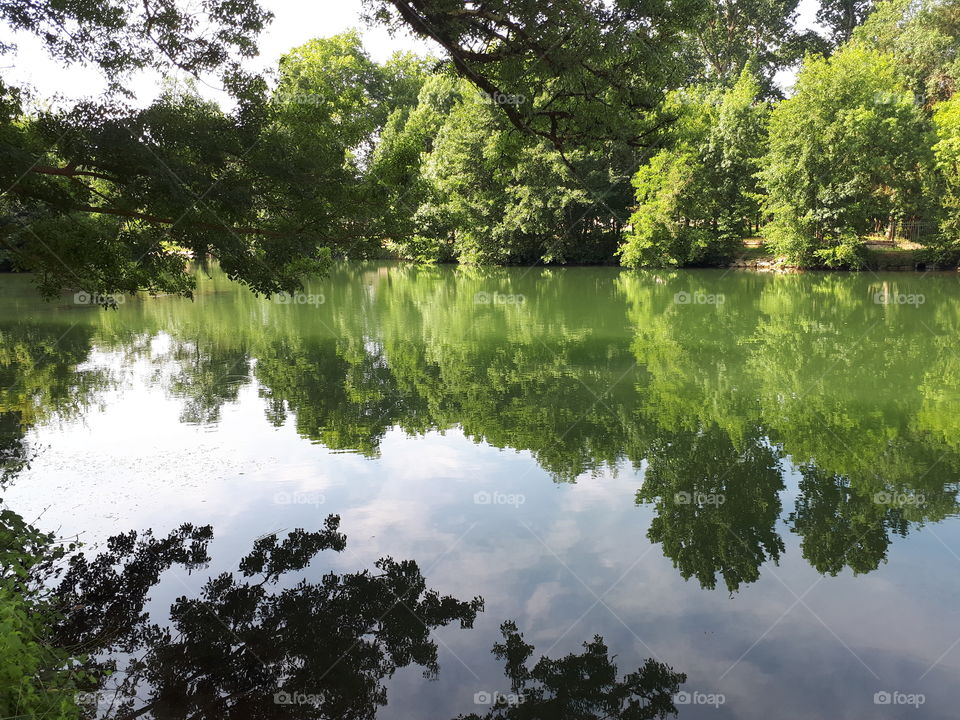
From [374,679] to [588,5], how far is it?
666 cm

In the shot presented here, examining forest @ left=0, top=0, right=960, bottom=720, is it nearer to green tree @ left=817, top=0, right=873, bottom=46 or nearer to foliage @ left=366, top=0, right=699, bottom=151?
foliage @ left=366, top=0, right=699, bottom=151

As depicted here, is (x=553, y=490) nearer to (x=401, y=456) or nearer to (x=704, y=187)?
(x=401, y=456)

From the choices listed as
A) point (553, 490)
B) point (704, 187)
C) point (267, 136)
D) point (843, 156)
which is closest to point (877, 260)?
point (843, 156)

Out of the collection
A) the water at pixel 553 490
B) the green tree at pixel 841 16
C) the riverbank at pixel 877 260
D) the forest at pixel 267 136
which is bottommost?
the water at pixel 553 490

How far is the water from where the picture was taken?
4.62 m

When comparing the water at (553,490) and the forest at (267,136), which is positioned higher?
the forest at (267,136)

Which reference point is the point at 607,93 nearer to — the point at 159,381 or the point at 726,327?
the point at 159,381

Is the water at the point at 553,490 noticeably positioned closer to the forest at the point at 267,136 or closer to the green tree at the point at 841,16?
the forest at the point at 267,136

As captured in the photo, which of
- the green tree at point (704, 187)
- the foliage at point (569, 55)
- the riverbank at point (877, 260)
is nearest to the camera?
the foliage at point (569, 55)

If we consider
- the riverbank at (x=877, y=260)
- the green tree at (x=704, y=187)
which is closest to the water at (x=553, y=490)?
the riverbank at (x=877, y=260)

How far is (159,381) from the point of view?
12633mm

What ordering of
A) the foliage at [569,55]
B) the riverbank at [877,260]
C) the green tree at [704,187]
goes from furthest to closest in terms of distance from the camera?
the green tree at [704,187]
the riverbank at [877,260]
the foliage at [569,55]

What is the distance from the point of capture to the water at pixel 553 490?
4.62 metres

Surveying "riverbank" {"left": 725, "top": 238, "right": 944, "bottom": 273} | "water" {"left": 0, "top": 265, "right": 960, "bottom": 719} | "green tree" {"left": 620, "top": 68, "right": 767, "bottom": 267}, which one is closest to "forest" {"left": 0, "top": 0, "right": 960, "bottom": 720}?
"water" {"left": 0, "top": 265, "right": 960, "bottom": 719}
